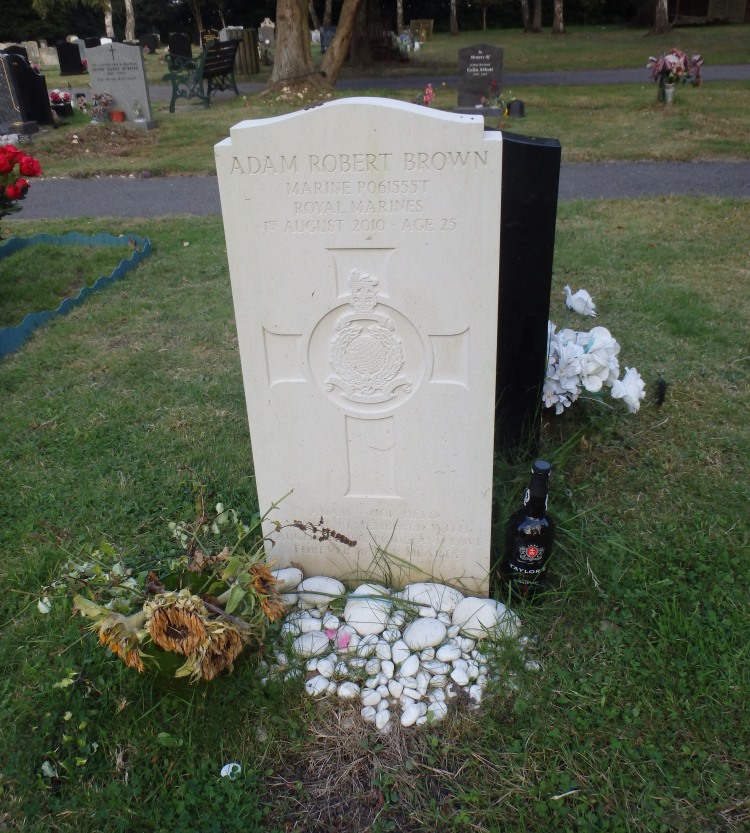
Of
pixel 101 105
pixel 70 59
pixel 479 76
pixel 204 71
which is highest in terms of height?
pixel 70 59

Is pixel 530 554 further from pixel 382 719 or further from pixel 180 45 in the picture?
pixel 180 45

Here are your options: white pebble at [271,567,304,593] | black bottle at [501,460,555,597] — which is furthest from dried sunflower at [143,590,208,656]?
black bottle at [501,460,555,597]

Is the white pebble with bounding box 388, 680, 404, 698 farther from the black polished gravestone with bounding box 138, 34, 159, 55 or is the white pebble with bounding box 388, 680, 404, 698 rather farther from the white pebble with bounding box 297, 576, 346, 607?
the black polished gravestone with bounding box 138, 34, 159, 55

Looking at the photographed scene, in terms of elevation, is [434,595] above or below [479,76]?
below

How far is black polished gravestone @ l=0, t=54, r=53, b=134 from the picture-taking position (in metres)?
12.1

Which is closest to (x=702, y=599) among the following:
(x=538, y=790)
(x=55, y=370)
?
(x=538, y=790)

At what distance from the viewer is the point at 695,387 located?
391 cm

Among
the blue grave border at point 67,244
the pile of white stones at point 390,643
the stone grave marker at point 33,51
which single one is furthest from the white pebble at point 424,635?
the stone grave marker at point 33,51

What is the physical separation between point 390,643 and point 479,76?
11.7 meters

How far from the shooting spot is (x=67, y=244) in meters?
6.94

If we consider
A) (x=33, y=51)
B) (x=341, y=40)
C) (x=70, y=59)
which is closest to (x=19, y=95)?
(x=341, y=40)

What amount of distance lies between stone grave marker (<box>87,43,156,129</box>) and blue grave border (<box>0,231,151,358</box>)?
22.9ft

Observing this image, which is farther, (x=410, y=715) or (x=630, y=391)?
(x=630, y=391)

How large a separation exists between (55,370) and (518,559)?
3299mm
